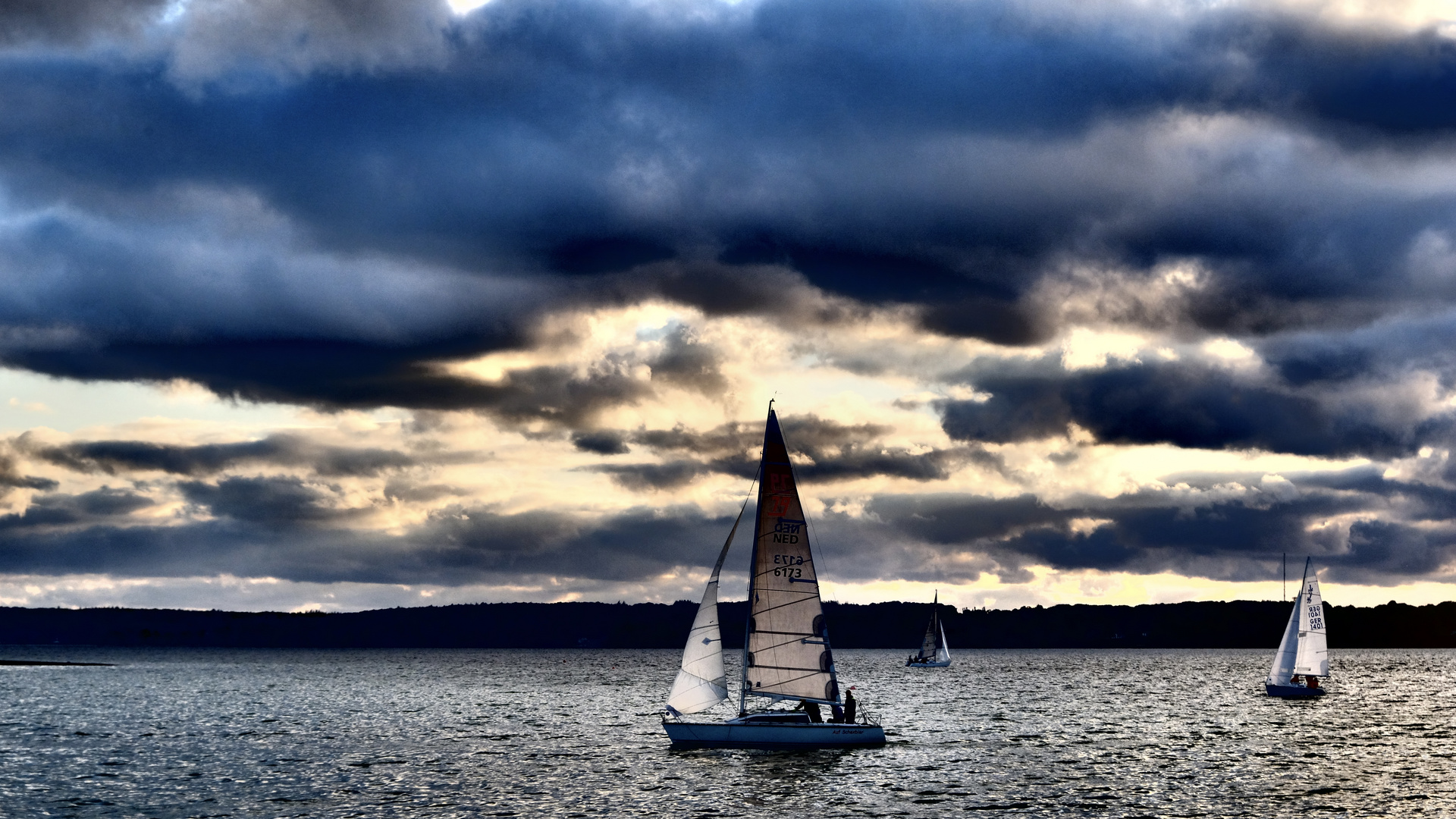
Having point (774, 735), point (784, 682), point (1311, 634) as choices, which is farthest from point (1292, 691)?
point (774, 735)

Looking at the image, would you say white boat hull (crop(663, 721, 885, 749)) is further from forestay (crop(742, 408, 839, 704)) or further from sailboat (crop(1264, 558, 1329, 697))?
sailboat (crop(1264, 558, 1329, 697))

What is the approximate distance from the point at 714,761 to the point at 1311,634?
6588 centimetres

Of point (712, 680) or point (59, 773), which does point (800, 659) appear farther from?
point (59, 773)

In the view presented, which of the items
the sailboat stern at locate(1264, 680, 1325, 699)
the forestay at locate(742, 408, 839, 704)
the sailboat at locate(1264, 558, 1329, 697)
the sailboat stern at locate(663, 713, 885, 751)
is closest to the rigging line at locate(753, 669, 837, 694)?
the forestay at locate(742, 408, 839, 704)

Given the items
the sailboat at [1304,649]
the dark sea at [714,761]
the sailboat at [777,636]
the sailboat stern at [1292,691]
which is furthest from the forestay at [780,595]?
the sailboat stern at [1292,691]

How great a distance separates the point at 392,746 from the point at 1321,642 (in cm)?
7690

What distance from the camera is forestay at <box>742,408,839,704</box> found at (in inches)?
2537

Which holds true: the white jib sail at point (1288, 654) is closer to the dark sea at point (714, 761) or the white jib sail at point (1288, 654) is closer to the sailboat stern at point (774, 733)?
the dark sea at point (714, 761)

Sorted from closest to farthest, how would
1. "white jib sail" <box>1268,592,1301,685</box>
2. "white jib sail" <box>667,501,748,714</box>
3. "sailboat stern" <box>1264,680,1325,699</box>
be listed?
"white jib sail" <box>667,501,748,714</box> < "white jib sail" <box>1268,592,1301,685</box> < "sailboat stern" <box>1264,680,1325,699</box>

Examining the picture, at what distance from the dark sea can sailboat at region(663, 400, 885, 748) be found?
1.88 metres

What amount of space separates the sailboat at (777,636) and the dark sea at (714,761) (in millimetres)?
1880

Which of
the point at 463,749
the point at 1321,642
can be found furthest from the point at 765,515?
the point at 1321,642

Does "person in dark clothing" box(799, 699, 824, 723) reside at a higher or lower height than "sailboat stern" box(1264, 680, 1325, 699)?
higher

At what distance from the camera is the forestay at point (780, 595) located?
6444 cm
